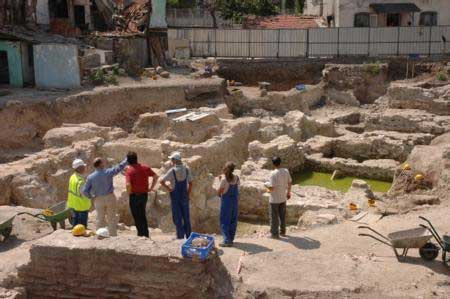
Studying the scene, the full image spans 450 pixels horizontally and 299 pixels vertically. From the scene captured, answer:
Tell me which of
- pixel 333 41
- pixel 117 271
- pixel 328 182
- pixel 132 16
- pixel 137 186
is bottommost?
pixel 328 182

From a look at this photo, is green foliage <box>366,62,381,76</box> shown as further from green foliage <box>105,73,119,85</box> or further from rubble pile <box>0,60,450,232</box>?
green foliage <box>105,73,119,85</box>

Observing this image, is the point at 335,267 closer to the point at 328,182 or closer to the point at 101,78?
the point at 328,182

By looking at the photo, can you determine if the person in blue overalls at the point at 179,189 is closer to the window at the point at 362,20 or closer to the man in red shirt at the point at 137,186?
the man in red shirt at the point at 137,186

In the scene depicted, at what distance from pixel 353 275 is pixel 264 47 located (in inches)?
889

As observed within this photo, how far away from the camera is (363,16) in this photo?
30859mm

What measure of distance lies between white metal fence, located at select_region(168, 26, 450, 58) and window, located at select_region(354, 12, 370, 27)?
2.71m

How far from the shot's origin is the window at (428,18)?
30641 mm

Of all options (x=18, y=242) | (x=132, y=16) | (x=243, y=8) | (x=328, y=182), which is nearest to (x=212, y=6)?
(x=243, y=8)

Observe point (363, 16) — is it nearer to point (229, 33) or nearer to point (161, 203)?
point (229, 33)

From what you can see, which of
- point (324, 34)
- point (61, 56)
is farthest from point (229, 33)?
point (61, 56)

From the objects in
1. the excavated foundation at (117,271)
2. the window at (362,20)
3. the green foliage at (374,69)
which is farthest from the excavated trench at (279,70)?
the excavated foundation at (117,271)

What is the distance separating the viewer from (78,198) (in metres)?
9.05

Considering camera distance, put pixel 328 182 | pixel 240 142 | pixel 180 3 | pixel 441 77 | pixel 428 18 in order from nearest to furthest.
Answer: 1. pixel 328 182
2. pixel 240 142
3. pixel 441 77
4. pixel 428 18
5. pixel 180 3

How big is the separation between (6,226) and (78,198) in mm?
1198
